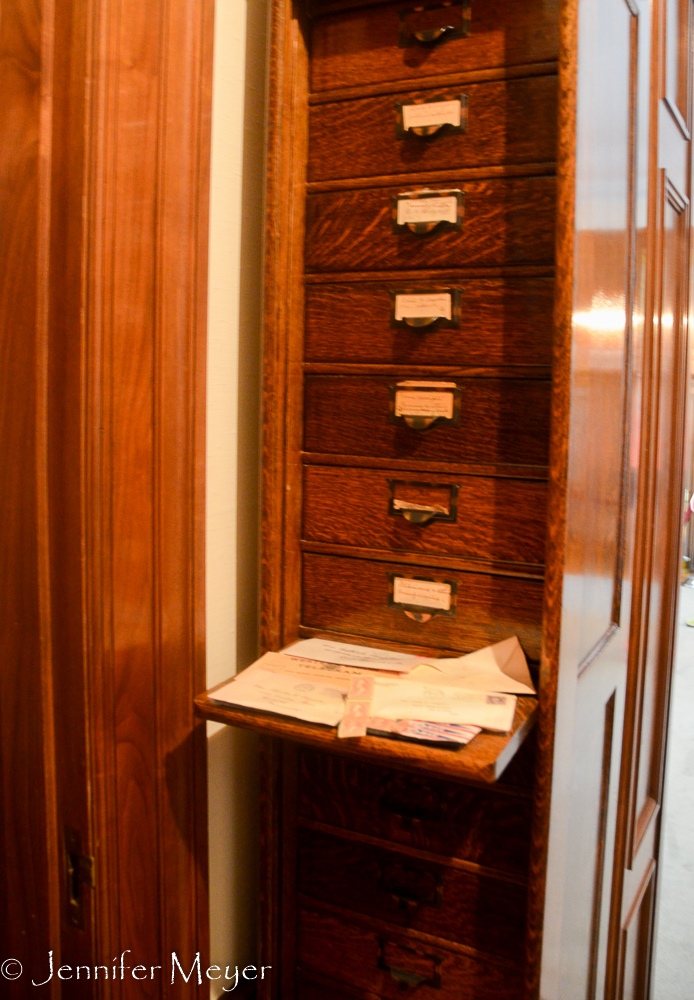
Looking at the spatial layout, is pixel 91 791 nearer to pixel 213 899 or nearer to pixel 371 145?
pixel 213 899

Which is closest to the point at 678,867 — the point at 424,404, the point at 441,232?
the point at 424,404

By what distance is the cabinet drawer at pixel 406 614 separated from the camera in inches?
41.6

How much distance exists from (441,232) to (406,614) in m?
0.57

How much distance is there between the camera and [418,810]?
3.58 feet

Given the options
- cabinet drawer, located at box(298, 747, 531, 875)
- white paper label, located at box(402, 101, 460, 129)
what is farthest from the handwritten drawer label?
cabinet drawer, located at box(298, 747, 531, 875)

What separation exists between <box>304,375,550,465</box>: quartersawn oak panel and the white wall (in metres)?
0.14

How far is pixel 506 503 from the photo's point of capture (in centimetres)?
105

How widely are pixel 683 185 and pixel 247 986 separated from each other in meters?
1.81

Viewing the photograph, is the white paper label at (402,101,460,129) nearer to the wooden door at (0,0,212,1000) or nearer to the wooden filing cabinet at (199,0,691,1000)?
the wooden filing cabinet at (199,0,691,1000)

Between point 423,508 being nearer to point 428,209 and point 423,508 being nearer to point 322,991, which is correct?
point 428,209

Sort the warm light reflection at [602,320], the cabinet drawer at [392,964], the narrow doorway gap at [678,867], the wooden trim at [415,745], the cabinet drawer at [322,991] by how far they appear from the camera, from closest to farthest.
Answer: the wooden trim at [415,745] < the warm light reflection at [602,320] < the cabinet drawer at [392,964] < the cabinet drawer at [322,991] < the narrow doorway gap at [678,867]

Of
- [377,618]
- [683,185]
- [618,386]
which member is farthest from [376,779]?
[683,185]

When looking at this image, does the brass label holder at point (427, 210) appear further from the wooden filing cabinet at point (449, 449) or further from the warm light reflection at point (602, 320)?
the warm light reflection at point (602, 320)

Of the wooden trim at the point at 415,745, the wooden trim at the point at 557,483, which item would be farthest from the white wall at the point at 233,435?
the wooden trim at the point at 557,483
